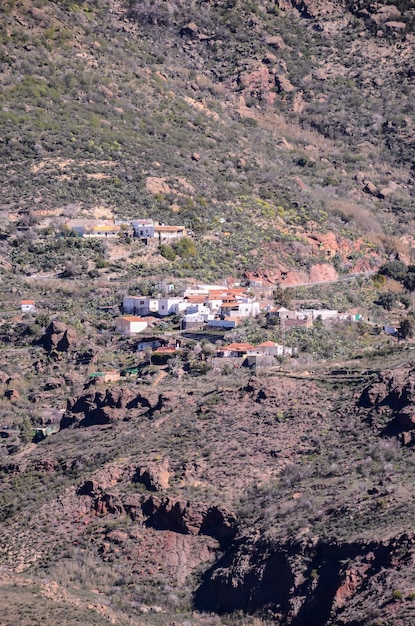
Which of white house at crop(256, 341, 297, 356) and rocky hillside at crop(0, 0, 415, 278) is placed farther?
rocky hillside at crop(0, 0, 415, 278)

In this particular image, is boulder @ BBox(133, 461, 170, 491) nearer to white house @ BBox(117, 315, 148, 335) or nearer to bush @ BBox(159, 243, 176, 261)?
white house @ BBox(117, 315, 148, 335)

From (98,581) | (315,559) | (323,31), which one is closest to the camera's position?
(315,559)

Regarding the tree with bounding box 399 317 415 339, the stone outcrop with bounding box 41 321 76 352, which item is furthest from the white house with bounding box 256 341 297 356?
the stone outcrop with bounding box 41 321 76 352

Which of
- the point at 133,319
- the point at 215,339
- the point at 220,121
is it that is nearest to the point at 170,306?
the point at 133,319

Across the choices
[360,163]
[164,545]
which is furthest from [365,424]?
[360,163]

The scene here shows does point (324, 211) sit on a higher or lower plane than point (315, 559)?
lower

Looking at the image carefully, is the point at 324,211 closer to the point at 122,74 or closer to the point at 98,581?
the point at 122,74
